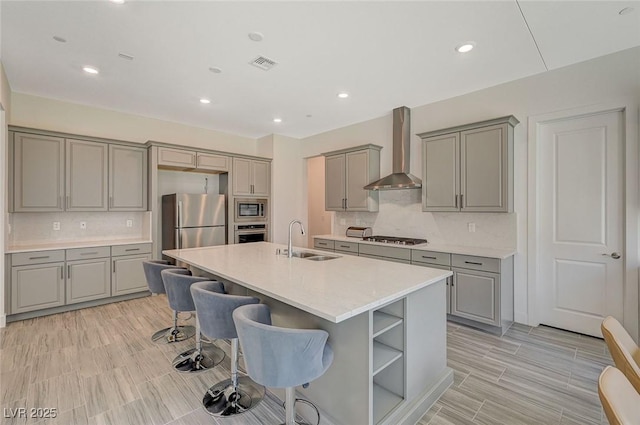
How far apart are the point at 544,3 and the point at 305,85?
236 centimetres

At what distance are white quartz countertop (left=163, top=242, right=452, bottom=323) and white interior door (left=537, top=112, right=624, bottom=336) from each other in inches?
78.7

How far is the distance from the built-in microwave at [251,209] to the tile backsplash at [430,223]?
5.34 feet

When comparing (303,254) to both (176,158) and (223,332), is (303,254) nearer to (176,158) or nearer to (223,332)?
(223,332)

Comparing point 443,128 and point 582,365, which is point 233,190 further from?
point 582,365

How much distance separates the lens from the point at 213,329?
1942 mm

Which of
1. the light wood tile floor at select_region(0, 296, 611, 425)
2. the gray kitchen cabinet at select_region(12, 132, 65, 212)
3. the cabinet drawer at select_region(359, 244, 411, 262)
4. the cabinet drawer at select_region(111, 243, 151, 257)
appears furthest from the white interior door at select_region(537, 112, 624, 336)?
the gray kitchen cabinet at select_region(12, 132, 65, 212)

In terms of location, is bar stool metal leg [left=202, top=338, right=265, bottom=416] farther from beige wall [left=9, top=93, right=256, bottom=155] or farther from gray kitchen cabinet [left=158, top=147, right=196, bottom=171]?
beige wall [left=9, top=93, right=256, bottom=155]

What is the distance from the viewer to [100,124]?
14.5 ft

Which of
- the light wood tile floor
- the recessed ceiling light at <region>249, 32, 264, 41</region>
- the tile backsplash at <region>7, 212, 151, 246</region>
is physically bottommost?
the light wood tile floor

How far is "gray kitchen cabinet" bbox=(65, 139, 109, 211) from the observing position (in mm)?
3971

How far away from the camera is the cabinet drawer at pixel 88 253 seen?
3847 millimetres

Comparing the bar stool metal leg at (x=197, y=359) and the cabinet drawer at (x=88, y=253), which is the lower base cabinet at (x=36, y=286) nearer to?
the cabinet drawer at (x=88, y=253)

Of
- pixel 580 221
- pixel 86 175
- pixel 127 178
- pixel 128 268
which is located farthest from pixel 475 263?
pixel 86 175

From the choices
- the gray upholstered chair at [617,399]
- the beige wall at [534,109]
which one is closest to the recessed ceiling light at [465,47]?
the beige wall at [534,109]
